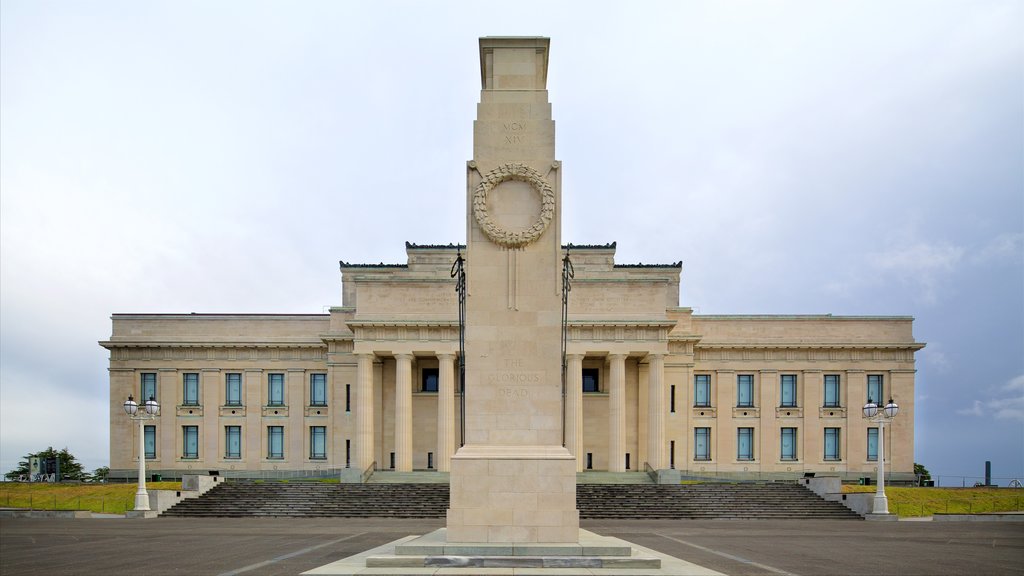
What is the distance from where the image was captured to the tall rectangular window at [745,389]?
79.1m

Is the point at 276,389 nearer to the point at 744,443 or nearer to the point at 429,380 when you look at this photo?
the point at 429,380

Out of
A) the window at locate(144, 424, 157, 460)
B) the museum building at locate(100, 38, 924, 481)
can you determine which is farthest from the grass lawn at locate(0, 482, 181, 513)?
the museum building at locate(100, 38, 924, 481)

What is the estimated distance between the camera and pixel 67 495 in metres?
58.2

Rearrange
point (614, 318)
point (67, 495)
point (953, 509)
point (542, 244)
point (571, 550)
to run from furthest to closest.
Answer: point (614, 318) < point (67, 495) < point (953, 509) < point (542, 244) < point (571, 550)

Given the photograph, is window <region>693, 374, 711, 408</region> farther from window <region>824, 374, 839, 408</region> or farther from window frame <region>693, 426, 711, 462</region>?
window <region>824, 374, 839, 408</region>

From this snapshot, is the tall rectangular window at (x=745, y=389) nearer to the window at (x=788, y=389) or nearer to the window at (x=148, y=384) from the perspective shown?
the window at (x=788, y=389)

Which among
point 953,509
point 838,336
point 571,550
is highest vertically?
point 838,336

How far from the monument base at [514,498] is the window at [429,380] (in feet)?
178

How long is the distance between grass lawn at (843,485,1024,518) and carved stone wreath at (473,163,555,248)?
37441mm

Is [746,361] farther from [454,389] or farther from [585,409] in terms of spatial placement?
[454,389]

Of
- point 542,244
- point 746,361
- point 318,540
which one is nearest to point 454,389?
point 746,361

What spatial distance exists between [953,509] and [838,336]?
85.3 feet

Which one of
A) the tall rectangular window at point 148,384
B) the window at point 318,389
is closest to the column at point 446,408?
the window at point 318,389

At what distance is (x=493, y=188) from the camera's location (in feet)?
80.4
